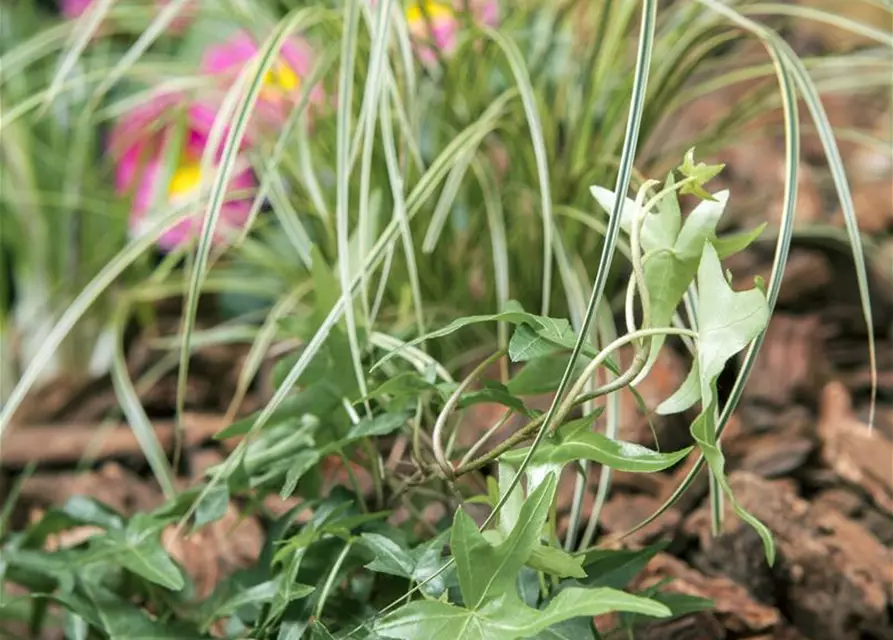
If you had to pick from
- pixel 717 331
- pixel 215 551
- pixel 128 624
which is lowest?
pixel 215 551

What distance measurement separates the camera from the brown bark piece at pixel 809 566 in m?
0.70

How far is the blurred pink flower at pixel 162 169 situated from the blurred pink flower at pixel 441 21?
28 centimetres

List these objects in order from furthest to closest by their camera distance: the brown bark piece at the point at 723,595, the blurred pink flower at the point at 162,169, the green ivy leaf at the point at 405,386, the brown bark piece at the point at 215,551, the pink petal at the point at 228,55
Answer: the pink petal at the point at 228,55
the blurred pink flower at the point at 162,169
the brown bark piece at the point at 215,551
the brown bark piece at the point at 723,595
the green ivy leaf at the point at 405,386

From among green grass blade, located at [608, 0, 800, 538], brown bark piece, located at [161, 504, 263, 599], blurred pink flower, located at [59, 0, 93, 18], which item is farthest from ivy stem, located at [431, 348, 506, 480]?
blurred pink flower, located at [59, 0, 93, 18]

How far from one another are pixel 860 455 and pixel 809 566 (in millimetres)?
164

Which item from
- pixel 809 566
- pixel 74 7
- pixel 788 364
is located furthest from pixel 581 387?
pixel 74 7

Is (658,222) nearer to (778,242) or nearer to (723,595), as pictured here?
(778,242)

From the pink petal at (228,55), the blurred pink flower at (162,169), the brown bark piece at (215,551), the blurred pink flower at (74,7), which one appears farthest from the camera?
the blurred pink flower at (74,7)

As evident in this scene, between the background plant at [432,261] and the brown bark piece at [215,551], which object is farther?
the brown bark piece at [215,551]

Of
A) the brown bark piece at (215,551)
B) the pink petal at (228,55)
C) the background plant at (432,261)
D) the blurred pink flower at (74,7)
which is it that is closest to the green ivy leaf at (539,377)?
the background plant at (432,261)

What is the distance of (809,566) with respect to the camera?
2.35ft

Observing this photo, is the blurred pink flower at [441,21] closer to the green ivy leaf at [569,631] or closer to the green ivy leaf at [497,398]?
the green ivy leaf at [497,398]

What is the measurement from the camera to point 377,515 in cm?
55

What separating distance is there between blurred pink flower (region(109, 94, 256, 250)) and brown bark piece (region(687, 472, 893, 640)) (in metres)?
0.68
